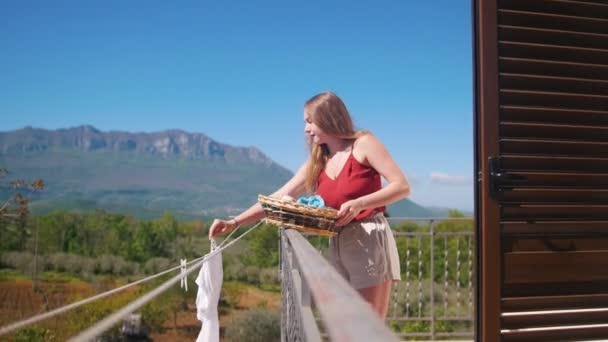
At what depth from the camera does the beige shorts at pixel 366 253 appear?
6.55 ft

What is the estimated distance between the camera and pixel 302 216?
193 centimetres

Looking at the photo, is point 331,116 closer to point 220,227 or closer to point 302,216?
point 302,216

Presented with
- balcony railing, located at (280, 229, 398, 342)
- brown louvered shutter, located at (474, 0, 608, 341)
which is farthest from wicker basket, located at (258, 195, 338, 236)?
balcony railing, located at (280, 229, 398, 342)

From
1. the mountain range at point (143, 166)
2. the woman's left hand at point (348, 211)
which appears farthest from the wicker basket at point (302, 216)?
the mountain range at point (143, 166)

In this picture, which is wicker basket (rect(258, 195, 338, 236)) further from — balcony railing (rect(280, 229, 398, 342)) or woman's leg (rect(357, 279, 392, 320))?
balcony railing (rect(280, 229, 398, 342))

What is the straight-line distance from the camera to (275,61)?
5525 centimetres

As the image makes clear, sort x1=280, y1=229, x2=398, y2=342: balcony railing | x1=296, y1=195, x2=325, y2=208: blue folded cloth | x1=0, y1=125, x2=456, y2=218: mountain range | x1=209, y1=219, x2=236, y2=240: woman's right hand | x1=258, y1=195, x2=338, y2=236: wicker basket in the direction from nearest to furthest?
x1=280, y1=229, x2=398, y2=342: balcony railing < x1=258, y1=195, x2=338, y2=236: wicker basket < x1=296, y1=195, x2=325, y2=208: blue folded cloth < x1=209, y1=219, x2=236, y2=240: woman's right hand < x1=0, y1=125, x2=456, y2=218: mountain range

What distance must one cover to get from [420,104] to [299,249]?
48375mm

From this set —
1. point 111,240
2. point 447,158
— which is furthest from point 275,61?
point 111,240

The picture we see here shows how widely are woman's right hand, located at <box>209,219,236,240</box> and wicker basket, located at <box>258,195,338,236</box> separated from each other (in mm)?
355

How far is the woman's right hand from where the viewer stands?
7.55 feet

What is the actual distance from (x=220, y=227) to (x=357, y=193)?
1.95 feet

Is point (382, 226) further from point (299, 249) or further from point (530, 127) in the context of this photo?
point (299, 249)

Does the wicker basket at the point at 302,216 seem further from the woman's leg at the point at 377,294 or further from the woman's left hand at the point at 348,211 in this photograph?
the woman's leg at the point at 377,294
